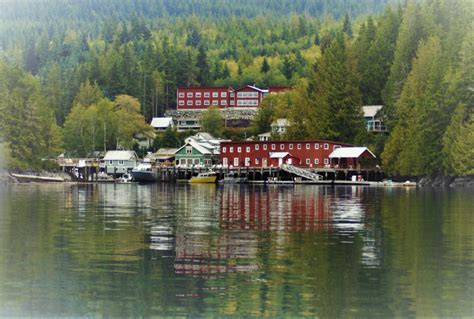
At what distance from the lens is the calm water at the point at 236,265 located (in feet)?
74.3

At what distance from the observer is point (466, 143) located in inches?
3492

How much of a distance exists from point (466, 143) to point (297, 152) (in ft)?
107

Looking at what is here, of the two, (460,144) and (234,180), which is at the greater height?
(460,144)

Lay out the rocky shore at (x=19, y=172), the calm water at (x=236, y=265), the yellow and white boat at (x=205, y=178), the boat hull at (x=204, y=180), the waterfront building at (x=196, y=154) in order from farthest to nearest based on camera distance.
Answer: the waterfront building at (x=196, y=154) → the yellow and white boat at (x=205, y=178) → the boat hull at (x=204, y=180) → the rocky shore at (x=19, y=172) → the calm water at (x=236, y=265)

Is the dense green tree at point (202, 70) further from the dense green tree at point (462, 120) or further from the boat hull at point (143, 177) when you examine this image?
the dense green tree at point (462, 120)

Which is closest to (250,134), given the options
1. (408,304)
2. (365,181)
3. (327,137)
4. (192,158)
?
(192,158)

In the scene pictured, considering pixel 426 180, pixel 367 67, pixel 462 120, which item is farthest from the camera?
pixel 367 67

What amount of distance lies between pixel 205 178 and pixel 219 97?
5772 cm

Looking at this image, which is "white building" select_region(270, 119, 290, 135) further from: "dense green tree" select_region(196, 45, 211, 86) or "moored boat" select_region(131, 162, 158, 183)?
"dense green tree" select_region(196, 45, 211, 86)

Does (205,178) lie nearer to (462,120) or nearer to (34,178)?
(34,178)

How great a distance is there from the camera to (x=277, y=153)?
393ft

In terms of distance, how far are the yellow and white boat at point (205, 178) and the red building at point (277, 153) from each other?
6183 millimetres

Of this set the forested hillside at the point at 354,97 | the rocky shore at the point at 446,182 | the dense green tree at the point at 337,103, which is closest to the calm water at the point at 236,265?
the rocky shore at the point at 446,182

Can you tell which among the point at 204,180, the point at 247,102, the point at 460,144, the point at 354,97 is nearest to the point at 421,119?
the point at 460,144
